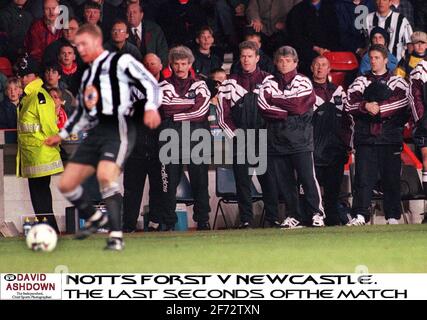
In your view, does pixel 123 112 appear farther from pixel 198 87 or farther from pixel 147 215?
pixel 147 215

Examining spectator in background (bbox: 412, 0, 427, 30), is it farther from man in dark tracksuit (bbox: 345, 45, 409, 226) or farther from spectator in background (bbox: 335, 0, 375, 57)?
man in dark tracksuit (bbox: 345, 45, 409, 226)

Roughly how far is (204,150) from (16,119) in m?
1.95

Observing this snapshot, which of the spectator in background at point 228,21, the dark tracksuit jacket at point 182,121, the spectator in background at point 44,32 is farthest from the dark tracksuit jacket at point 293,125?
the spectator in background at point 44,32

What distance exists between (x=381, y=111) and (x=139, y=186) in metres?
2.44

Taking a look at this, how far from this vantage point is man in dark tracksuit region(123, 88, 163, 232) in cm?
1364

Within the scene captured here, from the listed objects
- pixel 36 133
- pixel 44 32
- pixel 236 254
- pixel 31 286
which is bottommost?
pixel 31 286

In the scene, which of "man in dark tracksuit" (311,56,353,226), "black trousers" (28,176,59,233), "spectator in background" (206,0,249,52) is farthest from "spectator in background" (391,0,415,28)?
"black trousers" (28,176,59,233)

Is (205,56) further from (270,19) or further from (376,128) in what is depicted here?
(376,128)

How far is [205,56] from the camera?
1455 centimetres

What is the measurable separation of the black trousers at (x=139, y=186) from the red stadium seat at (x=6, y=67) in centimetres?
218

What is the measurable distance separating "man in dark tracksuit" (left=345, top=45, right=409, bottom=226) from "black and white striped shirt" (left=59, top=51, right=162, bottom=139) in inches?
163

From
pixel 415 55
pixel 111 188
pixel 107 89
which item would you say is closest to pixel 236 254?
pixel 111 188

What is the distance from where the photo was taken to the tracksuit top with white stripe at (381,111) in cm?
1364
